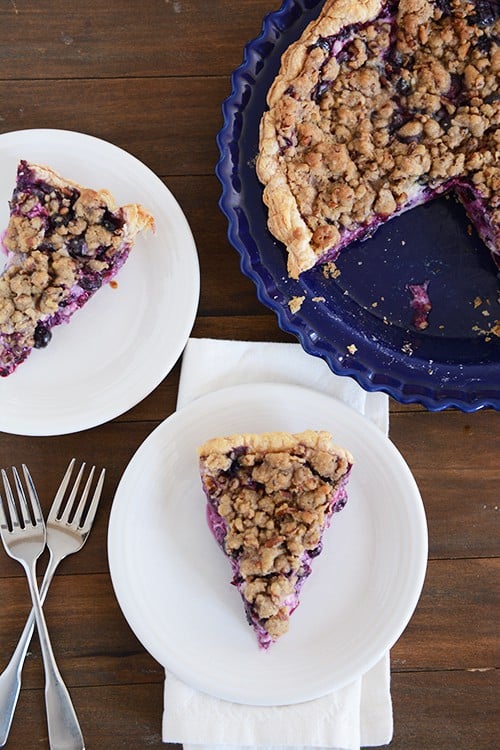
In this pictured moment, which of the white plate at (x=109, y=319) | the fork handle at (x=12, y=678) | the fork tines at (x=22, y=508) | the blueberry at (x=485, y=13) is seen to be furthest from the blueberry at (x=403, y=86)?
the fork handle at (x=12, y=678)

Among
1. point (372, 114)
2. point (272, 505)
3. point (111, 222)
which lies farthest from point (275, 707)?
point (372, 114)

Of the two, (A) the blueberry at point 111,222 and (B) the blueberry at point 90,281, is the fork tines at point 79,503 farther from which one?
(A) the blueberry at point 111,222

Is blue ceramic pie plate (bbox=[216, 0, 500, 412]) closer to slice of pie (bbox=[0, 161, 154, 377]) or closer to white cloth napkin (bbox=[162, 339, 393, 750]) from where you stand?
white cloth napkin (bbox=[162, 339, 393, 750])

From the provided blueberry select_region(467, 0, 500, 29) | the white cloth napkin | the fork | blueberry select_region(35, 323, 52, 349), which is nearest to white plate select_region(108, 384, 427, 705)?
Answer: the white cloth napkin

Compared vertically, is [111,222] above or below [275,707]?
above

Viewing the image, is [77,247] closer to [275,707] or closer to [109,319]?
[109,319]

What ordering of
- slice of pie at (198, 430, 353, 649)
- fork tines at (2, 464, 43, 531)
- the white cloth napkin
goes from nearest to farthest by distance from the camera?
slice of pie at (198, 430, 353, 649)
the white cloth napkin
fork tines at (2, 464, 43, 531)
